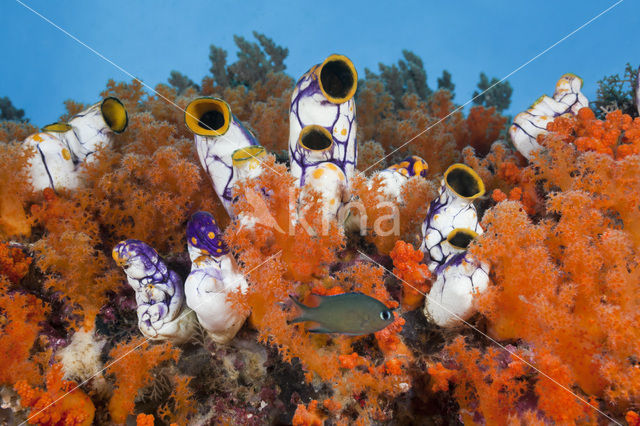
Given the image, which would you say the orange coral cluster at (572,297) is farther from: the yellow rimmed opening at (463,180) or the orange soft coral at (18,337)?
the orange soft coral at (18,337)

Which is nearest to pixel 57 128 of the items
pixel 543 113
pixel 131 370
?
pixel 131 370

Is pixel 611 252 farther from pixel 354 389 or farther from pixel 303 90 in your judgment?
pixel 303 90

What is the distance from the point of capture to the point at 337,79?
2539 mm

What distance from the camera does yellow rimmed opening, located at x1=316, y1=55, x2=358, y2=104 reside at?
7.96 feet

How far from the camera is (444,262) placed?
2.36 metres

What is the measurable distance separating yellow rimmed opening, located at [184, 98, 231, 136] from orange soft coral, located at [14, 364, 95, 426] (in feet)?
4.88

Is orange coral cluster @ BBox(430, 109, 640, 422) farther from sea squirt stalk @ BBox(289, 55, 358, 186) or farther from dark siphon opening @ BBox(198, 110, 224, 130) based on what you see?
dark siphon opening @ BBox(198, 110, 224, 130)

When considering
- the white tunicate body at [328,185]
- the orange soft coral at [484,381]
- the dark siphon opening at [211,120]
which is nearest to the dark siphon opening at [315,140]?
the white tunicate body at [328,185]

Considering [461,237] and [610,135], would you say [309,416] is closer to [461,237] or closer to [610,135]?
[461,237]

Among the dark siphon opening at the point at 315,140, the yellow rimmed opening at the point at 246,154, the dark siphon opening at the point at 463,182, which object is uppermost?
the yellow rimmed opening at the point at 246,154

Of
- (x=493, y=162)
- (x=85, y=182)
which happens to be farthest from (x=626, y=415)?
(x=85, y=182)

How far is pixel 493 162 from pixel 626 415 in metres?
2.03

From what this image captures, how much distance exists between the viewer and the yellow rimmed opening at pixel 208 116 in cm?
239

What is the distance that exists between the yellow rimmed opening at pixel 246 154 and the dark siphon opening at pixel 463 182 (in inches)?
46.0
